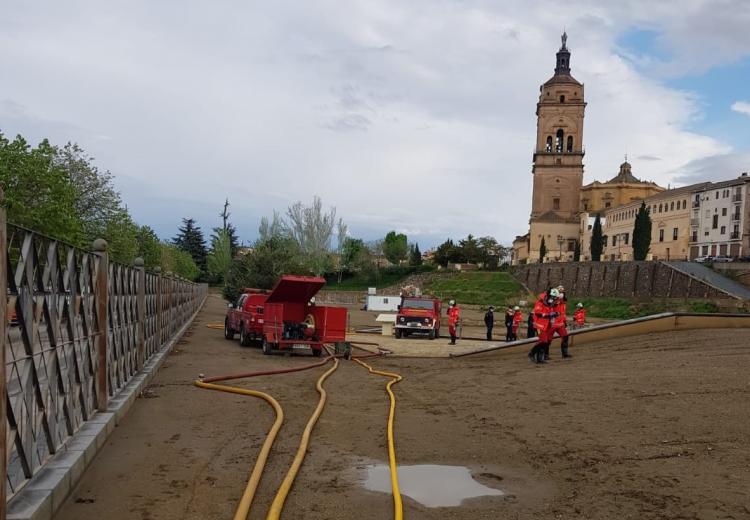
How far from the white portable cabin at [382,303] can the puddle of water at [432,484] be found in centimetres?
5080

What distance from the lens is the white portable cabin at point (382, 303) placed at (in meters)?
57.8

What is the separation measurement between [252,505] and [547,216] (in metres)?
103

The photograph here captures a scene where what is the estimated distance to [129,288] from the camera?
1006 cm

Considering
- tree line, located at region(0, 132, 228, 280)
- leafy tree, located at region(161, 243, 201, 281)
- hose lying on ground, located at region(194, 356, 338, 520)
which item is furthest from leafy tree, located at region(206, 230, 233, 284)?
hose lying on ground, located at region(194, 356, 338, 520)

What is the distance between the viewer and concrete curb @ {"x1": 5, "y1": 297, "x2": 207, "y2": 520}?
466 cm

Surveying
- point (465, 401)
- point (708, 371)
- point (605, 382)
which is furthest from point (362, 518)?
point (708, 371)

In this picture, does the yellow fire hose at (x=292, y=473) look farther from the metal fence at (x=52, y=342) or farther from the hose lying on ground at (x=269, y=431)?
the metal fence at (x=52, y=342)

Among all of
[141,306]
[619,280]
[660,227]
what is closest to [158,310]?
[141,306]

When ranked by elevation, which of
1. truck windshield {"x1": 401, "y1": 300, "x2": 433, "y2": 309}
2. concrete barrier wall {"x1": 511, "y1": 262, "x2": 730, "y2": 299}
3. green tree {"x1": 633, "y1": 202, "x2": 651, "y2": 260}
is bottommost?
truck windshield {"x1": 401, "y1": 300, "x2": 433, "y2": 309}

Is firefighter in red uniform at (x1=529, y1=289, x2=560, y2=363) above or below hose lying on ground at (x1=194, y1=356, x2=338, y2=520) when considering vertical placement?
above

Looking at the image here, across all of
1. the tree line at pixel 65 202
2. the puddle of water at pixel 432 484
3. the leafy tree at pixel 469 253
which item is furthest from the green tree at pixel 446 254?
the puddle of water at pixel 432 484

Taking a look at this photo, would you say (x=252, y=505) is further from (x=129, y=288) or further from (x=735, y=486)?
(x=129, y=288)

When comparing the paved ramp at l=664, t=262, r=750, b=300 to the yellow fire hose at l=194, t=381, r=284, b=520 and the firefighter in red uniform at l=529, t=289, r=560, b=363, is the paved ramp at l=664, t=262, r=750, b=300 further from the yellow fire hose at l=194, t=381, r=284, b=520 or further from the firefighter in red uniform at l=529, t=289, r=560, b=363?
the yellow fire hose at l=194, t=381, r=284, b=520

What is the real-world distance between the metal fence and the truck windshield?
21540 mm
